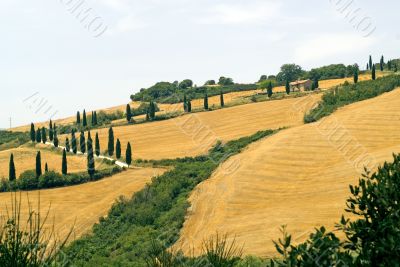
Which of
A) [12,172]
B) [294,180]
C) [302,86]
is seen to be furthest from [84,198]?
[302,86]

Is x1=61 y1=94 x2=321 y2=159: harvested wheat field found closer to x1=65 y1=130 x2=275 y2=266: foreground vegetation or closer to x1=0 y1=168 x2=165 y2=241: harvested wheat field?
x1=0 y1=168 x2=165 y2=241: harvested wheat field

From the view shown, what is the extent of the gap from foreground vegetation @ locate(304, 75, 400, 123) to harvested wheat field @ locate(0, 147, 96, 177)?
46.6m

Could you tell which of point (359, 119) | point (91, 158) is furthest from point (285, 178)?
point (91, 158)

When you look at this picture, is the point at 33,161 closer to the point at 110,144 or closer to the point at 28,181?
the point at 110,144

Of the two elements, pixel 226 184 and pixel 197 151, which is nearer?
pixel 226 184

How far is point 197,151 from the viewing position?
4126 inches

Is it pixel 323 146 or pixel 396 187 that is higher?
pixel 396 187

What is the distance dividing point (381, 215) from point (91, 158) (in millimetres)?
92852

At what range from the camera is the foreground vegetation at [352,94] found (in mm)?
109162

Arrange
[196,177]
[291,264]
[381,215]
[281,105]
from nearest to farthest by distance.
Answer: [291,264]
[381,215]
[196,177]
[281,105]

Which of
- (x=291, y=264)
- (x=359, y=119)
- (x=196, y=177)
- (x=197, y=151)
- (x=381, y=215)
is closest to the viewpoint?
(x=291, y=264)

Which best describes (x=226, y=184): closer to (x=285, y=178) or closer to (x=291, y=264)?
(x=285, y=178)

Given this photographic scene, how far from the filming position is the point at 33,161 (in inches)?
4289

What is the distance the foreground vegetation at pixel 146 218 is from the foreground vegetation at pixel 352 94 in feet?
81.6
